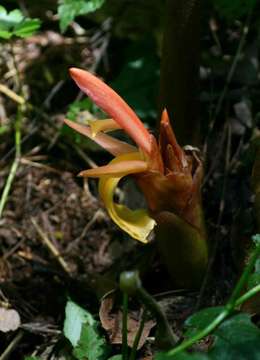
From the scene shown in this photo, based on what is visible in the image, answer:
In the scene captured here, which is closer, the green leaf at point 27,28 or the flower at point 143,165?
the flower at point 143,165

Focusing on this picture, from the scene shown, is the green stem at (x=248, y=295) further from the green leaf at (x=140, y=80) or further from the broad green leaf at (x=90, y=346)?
the green leaf at (x=140, y=80)

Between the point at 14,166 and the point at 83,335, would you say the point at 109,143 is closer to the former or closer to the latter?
the point at 83,335

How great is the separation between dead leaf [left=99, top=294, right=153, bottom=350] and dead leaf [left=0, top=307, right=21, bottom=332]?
0.27m

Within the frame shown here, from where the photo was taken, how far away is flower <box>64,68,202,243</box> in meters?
1.76

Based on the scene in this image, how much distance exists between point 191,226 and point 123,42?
120cm

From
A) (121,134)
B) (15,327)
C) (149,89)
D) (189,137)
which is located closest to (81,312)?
(15,327)

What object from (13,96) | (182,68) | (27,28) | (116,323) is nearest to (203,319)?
(116,323)

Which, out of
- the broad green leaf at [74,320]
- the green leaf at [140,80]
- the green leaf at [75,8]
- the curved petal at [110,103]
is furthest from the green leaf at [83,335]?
the green leaf at [75,8]

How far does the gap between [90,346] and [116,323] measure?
0.23 metres

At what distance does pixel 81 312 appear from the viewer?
2.00 metres

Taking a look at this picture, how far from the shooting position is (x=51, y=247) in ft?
7.64

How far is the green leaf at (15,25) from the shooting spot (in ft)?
7.32

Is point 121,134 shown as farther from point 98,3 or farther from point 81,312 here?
point 81,312

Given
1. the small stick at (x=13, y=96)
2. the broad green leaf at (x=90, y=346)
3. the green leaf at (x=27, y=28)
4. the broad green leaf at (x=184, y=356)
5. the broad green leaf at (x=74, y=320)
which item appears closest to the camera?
the broad green leaf at (x=184, y=356)
